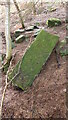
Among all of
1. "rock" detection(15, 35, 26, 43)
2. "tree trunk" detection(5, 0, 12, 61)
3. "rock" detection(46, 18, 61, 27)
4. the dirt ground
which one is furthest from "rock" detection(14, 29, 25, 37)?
the dirt ground

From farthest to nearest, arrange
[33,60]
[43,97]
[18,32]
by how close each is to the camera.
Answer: [18,32] < [33,60] < [43,97]

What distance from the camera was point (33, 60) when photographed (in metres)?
4.64

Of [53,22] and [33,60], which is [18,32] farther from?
[33,60]

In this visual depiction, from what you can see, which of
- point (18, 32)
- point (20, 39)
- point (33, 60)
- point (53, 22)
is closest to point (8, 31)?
point (33, 60)

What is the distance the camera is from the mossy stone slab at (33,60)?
444 cm

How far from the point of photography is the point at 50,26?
640cm

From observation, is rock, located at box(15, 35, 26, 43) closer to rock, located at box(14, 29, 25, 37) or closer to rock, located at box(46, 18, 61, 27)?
rock, located at box(14, 29, 25, 37)

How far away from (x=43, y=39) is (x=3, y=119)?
2.09 m

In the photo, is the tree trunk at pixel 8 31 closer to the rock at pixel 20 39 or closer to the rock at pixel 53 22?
the rock at pixel 20 39

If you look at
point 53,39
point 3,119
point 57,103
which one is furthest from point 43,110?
point 53,39

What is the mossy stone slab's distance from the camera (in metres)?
4.44

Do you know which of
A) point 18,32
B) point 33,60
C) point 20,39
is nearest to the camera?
point 33,60

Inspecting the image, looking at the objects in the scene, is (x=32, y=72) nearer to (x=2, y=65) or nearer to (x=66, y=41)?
(x=2, y=65)

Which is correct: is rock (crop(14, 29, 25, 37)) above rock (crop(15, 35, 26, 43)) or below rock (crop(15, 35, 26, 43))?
above
